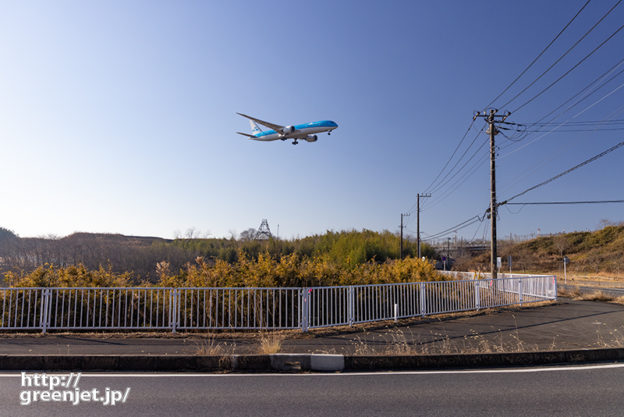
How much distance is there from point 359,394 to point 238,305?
7344mm

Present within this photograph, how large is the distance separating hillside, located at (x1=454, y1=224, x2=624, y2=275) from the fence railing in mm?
53265

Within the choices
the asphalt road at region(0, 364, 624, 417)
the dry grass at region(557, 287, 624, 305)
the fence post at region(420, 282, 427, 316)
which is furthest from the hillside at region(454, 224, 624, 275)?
the asphalt road at region(0, 364, 624, 417)

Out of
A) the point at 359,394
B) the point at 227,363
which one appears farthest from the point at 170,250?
the point at 359,394

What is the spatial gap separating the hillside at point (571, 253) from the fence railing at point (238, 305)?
5327 centimetres

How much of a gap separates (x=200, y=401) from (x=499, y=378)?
4252mm

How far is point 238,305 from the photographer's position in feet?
39.0

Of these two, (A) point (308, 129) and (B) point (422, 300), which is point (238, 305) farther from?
(A) point (308, 129)

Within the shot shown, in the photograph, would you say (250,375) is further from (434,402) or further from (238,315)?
(238,315)

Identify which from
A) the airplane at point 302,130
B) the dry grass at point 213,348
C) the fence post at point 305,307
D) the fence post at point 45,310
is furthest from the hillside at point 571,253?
the fence post at point 45,310

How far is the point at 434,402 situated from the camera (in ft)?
15.7

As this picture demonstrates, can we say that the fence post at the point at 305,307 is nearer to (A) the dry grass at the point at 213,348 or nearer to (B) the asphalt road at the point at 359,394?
(A) the dry grass at the point at 213,348

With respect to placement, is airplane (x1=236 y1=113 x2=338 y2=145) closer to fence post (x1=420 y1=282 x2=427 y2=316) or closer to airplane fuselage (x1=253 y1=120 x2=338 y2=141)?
airplane fuselage (x1=253 y1=120 x2=338 y2=141)

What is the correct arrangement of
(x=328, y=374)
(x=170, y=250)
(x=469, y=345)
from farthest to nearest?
(x=170, y=250)
(x=469, y=345)
(x=328, y=374)

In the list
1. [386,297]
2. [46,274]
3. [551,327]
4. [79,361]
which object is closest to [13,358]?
[79,361]
